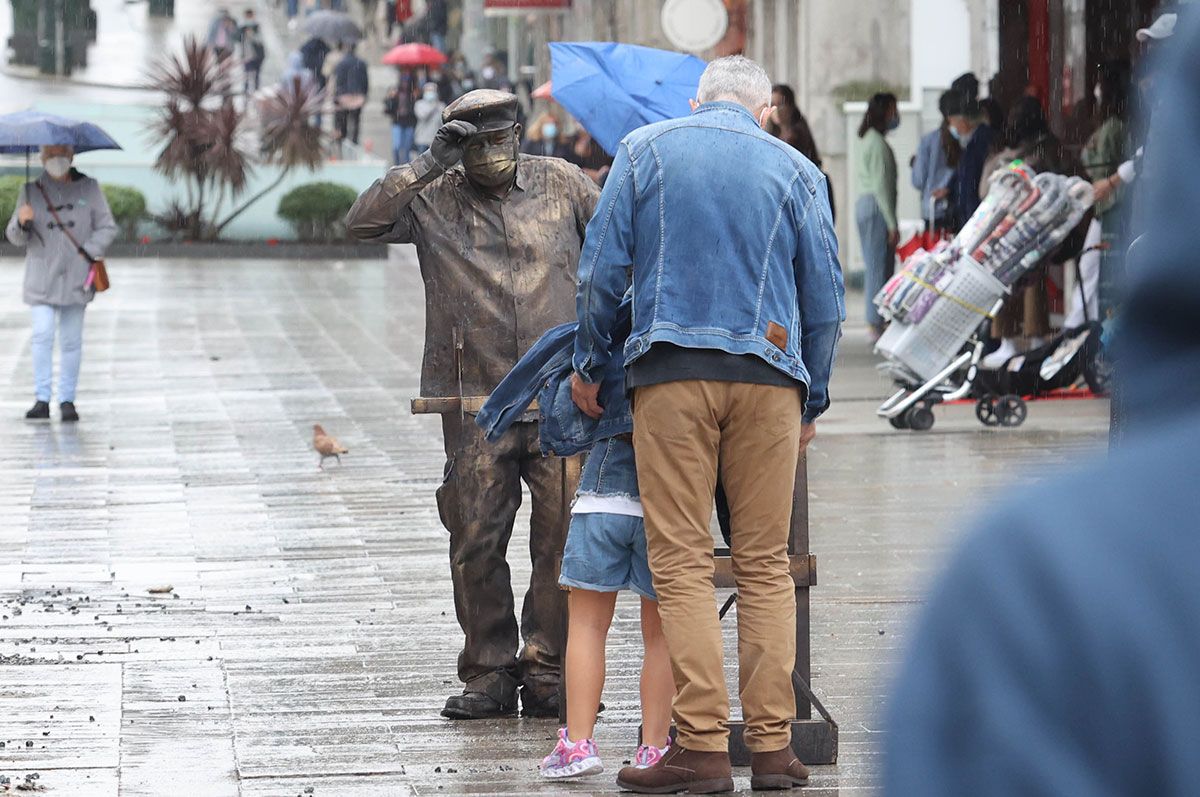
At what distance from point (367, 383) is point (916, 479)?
623 centimetres

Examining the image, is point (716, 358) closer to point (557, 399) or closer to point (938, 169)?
point (557, 399)

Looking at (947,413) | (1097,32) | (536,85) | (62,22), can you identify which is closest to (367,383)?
(947,413)

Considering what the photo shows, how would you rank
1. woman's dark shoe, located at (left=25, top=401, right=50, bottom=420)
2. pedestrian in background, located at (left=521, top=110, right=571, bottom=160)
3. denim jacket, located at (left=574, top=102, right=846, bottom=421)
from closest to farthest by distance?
denim jacket, located at (left=574, top=102, right=846, bottom=421)
woman's dark shoe, located at (left=25, top=401, right=50, bottom=420)
pedestrian in background, located at (left=521, top=110, right=571, bottom=160)

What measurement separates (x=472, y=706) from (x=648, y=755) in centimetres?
94

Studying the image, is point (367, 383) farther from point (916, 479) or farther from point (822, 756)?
point (822, 756)

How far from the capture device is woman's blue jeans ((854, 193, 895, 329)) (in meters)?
18.3

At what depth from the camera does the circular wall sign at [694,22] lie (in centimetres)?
2017

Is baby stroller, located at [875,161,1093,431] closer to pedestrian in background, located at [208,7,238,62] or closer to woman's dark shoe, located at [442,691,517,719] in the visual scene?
woman's dark shoe, located at [442,691,517,719]

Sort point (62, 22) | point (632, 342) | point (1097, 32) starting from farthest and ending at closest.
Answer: point (62, 22), point (1097, 32), point (632, 342)

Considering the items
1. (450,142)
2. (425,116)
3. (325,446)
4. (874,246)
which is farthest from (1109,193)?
(425,116)

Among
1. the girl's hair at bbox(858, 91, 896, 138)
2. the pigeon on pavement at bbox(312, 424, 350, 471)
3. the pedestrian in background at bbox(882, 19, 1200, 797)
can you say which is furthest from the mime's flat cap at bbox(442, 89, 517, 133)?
the girl's hair at bbox(858, 91, 896, 138)

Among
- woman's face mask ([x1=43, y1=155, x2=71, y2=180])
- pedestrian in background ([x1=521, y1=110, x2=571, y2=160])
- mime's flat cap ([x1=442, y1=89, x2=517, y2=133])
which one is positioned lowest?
pedestrian in background ([x1=521, y1=110, x2=571, y2=160])

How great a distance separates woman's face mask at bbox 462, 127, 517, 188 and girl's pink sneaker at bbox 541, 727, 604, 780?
1.67 metres

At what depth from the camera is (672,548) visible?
5.29m
